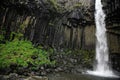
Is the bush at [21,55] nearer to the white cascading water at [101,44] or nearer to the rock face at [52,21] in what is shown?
the rock face at [52,21]

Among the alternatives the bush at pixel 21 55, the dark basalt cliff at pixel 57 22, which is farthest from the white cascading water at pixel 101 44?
the bush at pixel 21 55

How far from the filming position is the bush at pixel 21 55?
750 inches

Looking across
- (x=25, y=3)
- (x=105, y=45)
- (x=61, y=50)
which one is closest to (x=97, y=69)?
(x=105, y=45)

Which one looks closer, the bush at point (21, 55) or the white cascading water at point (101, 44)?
the bush at point (21, 55)

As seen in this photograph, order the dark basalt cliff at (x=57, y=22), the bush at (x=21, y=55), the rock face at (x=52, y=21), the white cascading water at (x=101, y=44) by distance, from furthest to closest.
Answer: the white cascading water at (x=101, y=44), the rock face at (x=52, y=21), the dark basalt cliff at (x=57, y=22), the bush at (x=21, y=55)

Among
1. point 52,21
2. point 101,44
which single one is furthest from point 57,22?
point 101,44

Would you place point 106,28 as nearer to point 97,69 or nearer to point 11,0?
point 97,69

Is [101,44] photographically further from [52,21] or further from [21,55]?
[21,55]

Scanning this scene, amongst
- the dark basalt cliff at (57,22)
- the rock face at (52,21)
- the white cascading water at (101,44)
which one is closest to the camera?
the dark basalt cliff at (57,22)

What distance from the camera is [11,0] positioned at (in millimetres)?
23031

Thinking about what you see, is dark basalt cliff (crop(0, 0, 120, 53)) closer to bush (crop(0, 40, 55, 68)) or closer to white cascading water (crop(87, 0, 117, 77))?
white cascading water (crop(87, 0, 117, 77))

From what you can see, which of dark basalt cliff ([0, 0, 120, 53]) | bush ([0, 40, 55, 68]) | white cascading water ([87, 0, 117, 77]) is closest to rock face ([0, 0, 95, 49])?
dark basalt cliff ([0, 0, 120, 53])

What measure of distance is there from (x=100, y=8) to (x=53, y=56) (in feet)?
43.9

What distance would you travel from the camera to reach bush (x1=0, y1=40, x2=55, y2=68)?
19.0m
